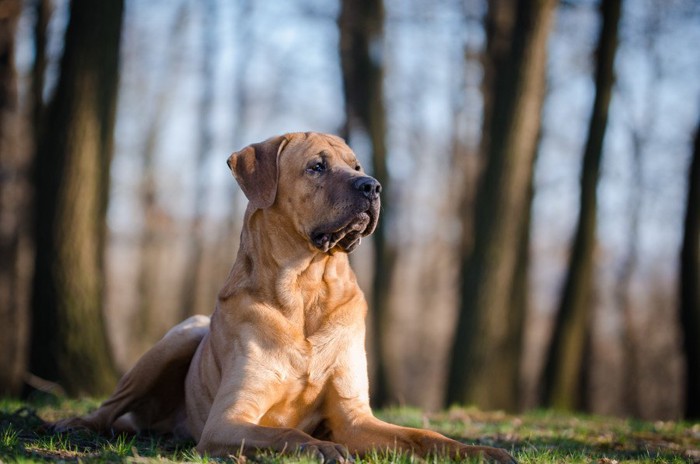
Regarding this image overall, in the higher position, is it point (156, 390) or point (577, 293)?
point (156, 390)

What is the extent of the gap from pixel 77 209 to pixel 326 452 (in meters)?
5.77

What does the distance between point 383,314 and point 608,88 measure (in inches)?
210

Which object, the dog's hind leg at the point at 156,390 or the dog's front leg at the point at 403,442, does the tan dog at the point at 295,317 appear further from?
the dog's hind leg at the point at 156,390

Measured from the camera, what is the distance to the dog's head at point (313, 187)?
4.89m

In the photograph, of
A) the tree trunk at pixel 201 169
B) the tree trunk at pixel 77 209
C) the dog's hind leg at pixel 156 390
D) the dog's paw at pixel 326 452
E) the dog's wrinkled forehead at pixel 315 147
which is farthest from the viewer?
the tree trunk at pixel 201 169

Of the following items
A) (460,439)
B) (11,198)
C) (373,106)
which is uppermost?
(373,106)

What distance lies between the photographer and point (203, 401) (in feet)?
17.5

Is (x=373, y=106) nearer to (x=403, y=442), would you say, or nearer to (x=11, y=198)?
(x=11, y=198)

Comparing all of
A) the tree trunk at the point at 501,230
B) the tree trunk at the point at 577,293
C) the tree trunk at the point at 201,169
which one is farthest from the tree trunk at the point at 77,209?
the tree trunk at the point at 201,169

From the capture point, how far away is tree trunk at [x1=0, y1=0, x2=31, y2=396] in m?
12.9

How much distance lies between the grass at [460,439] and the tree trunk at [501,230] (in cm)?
158

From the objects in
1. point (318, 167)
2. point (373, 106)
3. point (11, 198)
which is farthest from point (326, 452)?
point (11, 198)

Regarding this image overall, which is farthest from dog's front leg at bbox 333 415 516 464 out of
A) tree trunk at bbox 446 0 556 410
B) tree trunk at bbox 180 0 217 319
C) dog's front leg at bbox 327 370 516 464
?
tree trunk at bbox 180 0 217 319

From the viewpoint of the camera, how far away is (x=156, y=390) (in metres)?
5.95
